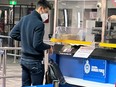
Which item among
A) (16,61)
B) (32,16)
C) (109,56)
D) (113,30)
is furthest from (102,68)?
(16,61)

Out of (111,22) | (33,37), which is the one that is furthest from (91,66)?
(33,37)

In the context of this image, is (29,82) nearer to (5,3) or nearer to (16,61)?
(16,61)

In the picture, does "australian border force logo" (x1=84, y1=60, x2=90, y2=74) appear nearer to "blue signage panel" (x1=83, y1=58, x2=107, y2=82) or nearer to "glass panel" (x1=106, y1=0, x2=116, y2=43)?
"blue signage panel" (x1=83, y1=58, x2=107, y2=82)

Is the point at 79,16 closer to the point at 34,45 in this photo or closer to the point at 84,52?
the point at 84,52

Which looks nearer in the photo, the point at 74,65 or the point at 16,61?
the point at 74,65

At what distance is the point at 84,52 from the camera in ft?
16.2

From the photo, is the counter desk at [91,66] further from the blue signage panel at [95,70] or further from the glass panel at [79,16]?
the glass panel at [79,16]

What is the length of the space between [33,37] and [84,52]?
73 centimetres

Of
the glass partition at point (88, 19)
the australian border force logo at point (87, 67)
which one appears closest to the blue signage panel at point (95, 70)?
the australian border force logo at point (87, 67)

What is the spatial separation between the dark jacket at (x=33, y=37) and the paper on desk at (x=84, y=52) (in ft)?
1.40

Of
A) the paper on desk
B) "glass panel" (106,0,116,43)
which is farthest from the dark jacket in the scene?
"glass panel" (106,0,116,43)

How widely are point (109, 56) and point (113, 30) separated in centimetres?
39

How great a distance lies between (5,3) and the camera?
1630 centimetres

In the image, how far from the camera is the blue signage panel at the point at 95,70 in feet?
15.7
